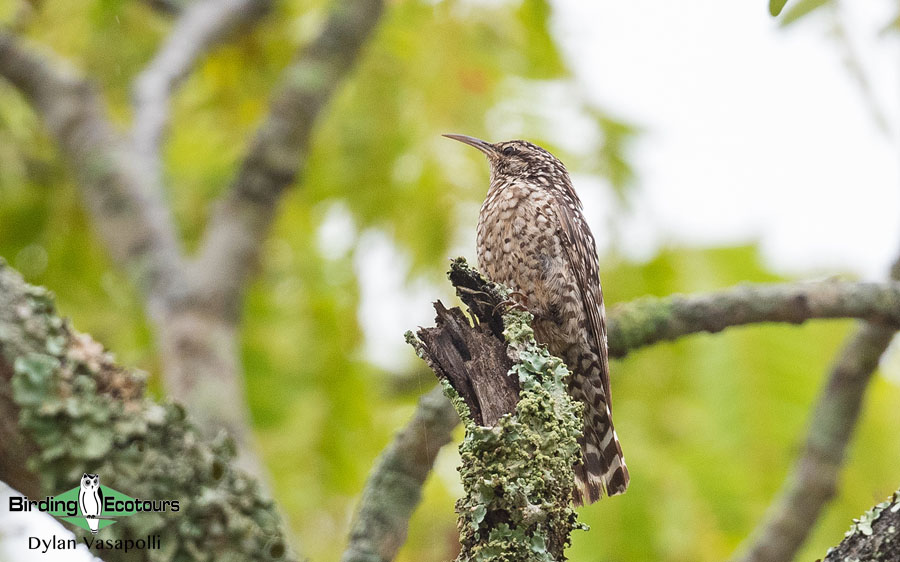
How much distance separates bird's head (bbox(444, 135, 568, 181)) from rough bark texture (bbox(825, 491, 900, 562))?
108 inches

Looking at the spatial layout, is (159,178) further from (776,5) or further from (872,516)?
(872,516)

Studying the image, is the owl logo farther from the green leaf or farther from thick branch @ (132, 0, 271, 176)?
thick branch @ (132, 0, 271, 176)

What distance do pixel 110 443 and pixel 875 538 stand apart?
1.72 metres

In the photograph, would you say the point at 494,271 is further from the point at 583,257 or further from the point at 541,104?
the point at 541,104

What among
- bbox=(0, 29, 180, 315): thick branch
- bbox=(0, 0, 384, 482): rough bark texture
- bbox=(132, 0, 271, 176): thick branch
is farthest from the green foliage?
bbox=(132, 0, 271, 176): thick branch

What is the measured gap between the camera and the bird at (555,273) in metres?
3.91

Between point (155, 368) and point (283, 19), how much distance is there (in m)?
2.91

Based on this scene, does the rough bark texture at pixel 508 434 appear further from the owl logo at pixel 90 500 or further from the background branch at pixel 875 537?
the owl logo at pixel 90 500

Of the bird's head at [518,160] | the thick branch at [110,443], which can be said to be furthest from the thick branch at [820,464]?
the thick branch at [110,443]

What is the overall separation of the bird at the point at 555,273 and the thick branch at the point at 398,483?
80 cm

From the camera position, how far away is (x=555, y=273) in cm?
409

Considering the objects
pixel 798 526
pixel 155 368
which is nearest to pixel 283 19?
pixel 155 368

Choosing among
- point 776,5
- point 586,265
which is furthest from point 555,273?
point 776,5

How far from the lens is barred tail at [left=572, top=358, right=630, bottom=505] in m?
3.28
